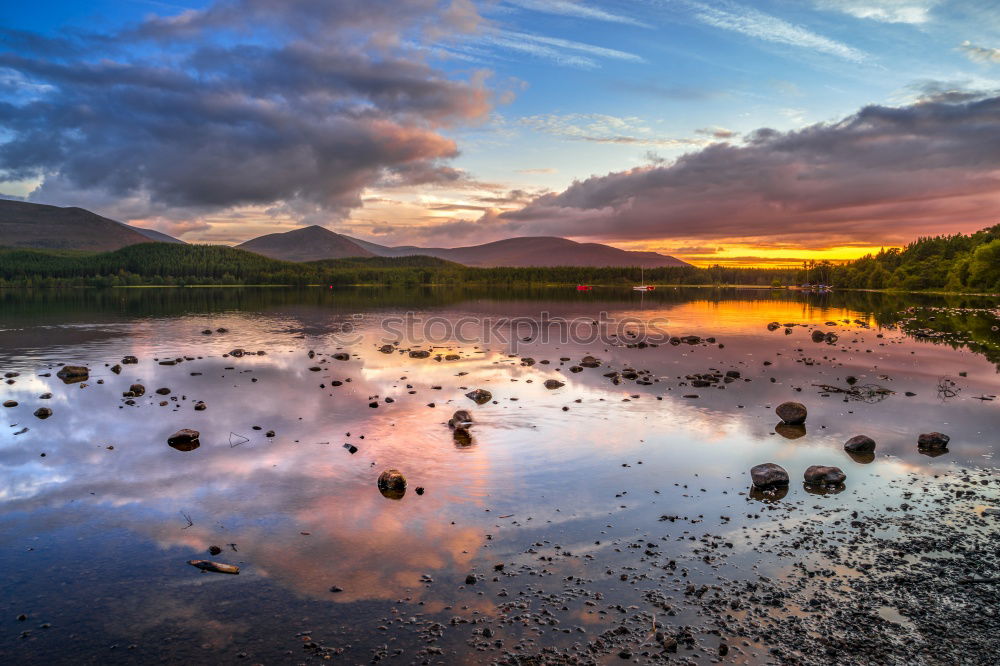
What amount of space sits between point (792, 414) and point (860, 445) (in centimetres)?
418

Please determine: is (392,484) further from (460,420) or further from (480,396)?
(480,396)

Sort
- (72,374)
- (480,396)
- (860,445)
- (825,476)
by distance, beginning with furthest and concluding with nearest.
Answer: (72,374) < (480,396) < (860,445) < (825,476)

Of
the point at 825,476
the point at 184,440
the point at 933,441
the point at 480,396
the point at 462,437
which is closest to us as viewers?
the point at 825,476

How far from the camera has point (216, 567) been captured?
1201 cm

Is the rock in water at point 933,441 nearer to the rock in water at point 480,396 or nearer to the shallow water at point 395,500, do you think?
the shallow water at point 395,500

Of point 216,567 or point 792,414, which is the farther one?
point 792,414

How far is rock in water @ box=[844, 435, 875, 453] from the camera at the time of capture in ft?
65.0

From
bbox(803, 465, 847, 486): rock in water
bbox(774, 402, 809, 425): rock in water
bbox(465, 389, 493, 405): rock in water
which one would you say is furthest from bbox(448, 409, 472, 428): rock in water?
bbox(774, 402, 809, 425): rock in water

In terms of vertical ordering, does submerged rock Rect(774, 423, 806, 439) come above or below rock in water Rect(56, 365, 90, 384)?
below

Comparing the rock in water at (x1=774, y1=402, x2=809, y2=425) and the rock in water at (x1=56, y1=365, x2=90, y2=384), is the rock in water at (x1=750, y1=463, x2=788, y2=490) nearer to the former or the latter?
the rock in water at (x1=774, y1=402, x2=809, y2=425)

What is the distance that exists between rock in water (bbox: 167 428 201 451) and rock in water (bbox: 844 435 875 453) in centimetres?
2363

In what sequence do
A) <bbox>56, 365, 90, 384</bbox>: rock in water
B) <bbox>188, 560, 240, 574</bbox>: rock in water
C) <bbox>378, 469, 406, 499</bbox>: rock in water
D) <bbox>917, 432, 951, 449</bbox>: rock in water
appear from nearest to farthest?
<bbox>188, 560, 240, 574</bbox>: rock in water
<bbox>378, 469, 406, 499</bbox>: rock in water
<bbox>917, 432, 951, 449</bbox>: rock in water
<bbox>56, 365, 90, 384</bbox>: rock in water

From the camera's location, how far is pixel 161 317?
8169 centimetres

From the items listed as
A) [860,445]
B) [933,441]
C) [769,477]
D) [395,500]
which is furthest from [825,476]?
[395,500]
